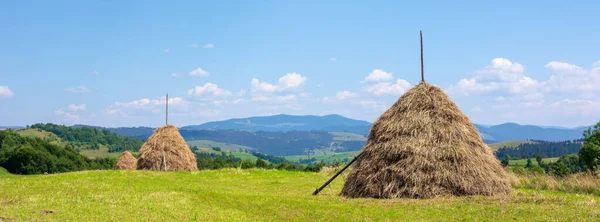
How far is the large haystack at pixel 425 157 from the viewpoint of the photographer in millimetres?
16719

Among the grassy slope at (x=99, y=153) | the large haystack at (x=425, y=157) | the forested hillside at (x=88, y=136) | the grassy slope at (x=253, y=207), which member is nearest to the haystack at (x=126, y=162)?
the grassy slope at (x=253, y=207)

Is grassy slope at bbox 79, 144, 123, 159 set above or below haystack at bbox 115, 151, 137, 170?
below

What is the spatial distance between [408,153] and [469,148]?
2.35m

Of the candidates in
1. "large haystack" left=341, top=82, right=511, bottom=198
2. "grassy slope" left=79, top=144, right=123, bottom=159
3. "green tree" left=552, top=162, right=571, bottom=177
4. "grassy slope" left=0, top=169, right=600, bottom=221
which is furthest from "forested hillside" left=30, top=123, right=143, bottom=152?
"large haystack" left=341, top=82, right=511, bottom=198

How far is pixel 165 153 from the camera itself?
36.7 metres

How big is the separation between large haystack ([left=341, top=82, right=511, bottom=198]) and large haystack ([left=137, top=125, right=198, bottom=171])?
21.4 metres

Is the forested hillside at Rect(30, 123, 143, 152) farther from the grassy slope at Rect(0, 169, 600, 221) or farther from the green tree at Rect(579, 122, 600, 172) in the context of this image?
the grassy slope at Rect(0, 169, 600, 221)

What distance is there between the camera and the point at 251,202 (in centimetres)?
1611

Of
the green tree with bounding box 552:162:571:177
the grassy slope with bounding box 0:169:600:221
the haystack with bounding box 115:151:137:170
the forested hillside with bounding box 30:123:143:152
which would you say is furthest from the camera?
the forested hillside with bounding box 30:123:143:152

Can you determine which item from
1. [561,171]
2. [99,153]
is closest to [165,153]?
[561,171]

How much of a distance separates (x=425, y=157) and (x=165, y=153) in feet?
80.2

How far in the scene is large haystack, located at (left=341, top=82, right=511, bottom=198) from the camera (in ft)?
54.9

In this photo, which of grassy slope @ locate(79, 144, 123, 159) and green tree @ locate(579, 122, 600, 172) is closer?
green tree @ locate(579, 122, 600, 172)

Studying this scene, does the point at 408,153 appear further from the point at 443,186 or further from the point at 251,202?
the point at 251,202
